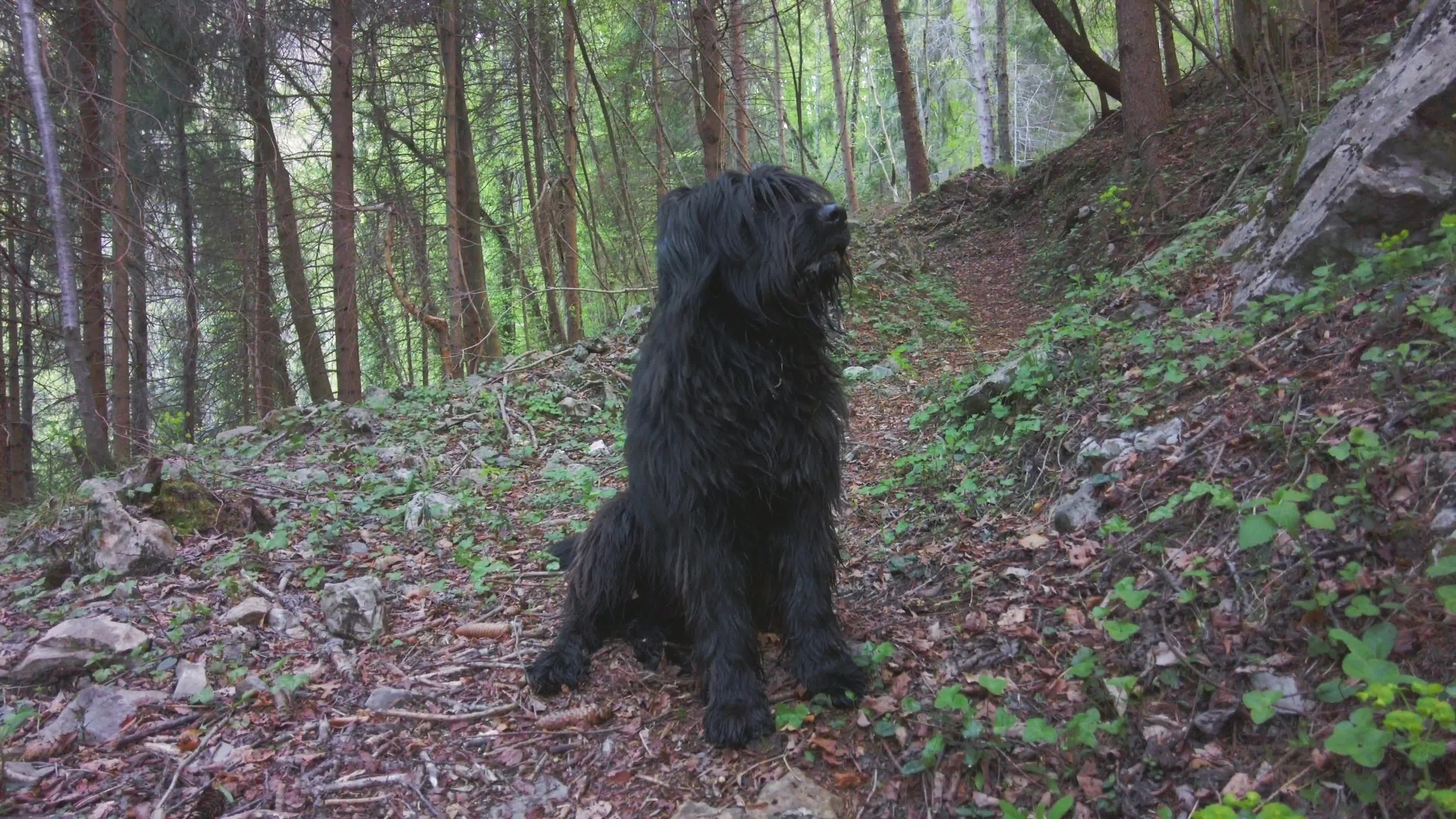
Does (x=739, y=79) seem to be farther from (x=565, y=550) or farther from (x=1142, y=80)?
(x=565, y=550)

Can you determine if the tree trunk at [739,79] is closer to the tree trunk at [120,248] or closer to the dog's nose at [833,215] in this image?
the dog's nose at [833,215]

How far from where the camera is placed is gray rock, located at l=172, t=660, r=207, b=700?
3.00 m

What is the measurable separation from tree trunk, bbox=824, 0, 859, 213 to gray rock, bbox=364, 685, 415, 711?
1566 centimetres

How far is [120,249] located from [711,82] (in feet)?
17.6

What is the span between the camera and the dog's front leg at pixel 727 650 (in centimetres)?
261

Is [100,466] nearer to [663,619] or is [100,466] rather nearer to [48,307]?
[48,307]

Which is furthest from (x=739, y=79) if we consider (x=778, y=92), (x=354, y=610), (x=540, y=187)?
(x=778, y=92)

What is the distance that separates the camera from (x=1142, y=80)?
27.1 ft

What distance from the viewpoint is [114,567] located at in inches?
159

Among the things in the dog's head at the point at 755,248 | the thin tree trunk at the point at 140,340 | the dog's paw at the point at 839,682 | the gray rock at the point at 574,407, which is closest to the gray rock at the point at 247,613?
the dog's head at the point at 755,248

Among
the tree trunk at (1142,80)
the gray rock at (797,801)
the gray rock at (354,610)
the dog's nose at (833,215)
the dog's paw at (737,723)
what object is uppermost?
the tree trunk at (1142,80)

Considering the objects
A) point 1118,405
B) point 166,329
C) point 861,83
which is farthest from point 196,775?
point 861,83

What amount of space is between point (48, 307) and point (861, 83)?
3261 centimetres

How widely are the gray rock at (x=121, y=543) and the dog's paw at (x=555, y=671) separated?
90.2 inches
